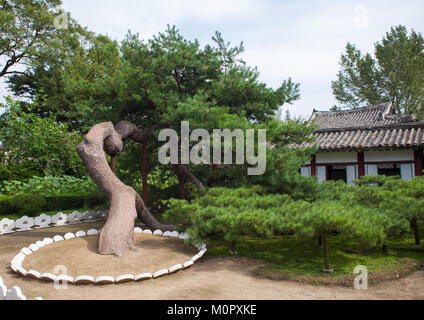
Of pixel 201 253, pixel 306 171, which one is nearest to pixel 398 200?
pixel 201 253

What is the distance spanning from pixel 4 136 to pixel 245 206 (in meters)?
15.2

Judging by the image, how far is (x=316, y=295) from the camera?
4.81 m

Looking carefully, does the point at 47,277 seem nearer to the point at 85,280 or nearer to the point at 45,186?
the point at 85,280

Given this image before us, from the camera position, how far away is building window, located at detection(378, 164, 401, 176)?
11.9 m

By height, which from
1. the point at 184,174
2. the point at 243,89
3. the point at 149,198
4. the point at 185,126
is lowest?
the point at 149,198

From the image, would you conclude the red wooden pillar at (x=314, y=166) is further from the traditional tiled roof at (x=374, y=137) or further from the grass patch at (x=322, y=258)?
the grass patch at (x=322, y=258)

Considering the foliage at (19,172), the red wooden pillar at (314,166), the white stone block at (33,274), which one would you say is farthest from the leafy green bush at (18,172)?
the red wooden pillar at (314,166)

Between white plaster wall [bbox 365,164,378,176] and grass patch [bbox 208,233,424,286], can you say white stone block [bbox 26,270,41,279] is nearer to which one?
grass patch [bbox 208,233,424,286]

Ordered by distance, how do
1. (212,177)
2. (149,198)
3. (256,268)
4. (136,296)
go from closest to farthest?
(136,296) → (256,268) → (212,177) → (149,198)

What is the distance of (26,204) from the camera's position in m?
12.1

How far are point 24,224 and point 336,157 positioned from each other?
1118 cm

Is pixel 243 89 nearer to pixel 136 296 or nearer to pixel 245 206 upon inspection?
pixel 245 206

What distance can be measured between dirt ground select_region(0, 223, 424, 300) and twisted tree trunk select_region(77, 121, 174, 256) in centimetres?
34

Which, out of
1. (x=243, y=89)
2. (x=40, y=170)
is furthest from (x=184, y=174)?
(x=40, y=170)
